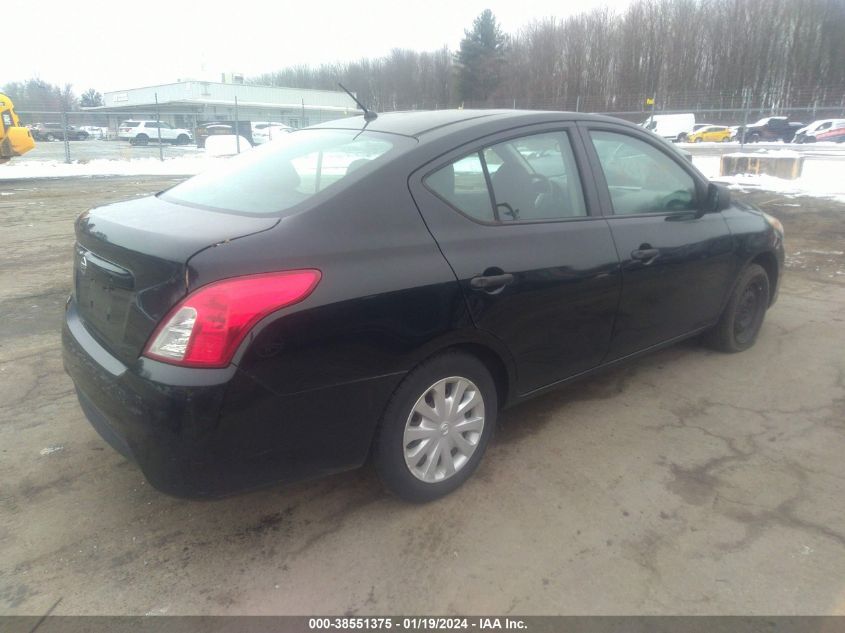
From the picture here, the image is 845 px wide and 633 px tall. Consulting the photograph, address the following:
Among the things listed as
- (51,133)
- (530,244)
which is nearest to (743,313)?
(530,244)

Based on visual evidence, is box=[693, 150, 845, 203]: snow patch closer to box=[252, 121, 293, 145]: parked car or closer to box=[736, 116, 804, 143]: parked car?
box=[252, 121, 293, 145]: parked car

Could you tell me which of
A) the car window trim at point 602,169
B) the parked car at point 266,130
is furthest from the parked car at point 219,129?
the car window trim at point 602,169

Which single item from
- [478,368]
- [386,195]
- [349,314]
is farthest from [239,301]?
[478,368]

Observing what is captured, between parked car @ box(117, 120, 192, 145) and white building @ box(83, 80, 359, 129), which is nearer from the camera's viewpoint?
parked car @ box(117, 120, 192, 145)

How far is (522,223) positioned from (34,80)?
79.6 meters

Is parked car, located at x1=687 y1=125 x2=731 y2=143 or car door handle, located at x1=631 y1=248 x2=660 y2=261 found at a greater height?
parked car, located at x1=687 y1=125 x2=731 y2=143

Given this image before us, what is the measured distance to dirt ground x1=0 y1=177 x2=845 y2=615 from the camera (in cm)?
215

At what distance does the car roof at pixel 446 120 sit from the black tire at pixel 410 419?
1.03m

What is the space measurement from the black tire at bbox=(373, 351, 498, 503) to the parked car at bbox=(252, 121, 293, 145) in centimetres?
2888

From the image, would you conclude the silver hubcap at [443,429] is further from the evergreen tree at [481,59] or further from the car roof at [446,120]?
the evergreen tree at [481,59]

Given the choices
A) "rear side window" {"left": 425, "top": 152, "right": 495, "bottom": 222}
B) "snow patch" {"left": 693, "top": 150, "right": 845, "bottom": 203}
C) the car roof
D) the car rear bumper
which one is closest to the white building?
"snow patch" {"left": 693, "top": 150, "right": 845, "bottom": 203}

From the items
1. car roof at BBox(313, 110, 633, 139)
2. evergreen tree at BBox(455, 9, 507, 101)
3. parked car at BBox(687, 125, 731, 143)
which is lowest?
car roof at BBox(313, 110, 633, 139)

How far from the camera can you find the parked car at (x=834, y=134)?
1232 inches

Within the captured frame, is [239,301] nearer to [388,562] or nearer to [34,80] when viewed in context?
[388,562]
